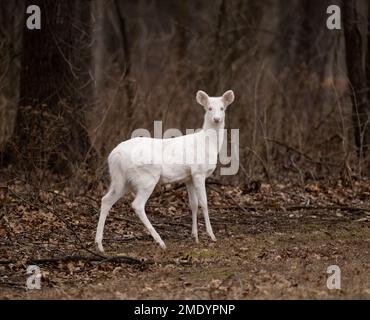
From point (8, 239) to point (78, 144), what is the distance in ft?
12.6

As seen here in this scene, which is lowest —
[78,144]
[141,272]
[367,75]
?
[141,272]

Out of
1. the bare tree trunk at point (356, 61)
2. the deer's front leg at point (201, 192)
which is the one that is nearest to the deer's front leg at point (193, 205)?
the deer's front leg at point (201, 192)

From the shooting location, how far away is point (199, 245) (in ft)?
35.3

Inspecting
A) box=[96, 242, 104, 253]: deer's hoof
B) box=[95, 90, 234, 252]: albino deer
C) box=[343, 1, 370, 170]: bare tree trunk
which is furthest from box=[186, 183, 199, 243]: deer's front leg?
box=[343, 1, 370, 170]: bare tree trunk

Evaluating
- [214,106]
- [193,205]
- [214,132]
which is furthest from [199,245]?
[214,106]

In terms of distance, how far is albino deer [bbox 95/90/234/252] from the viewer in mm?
10453

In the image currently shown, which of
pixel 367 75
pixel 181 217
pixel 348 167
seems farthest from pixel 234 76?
pixel 181 217

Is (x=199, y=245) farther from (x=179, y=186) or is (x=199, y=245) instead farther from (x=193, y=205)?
(x=179, y=186)

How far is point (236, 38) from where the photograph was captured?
67.6 ft

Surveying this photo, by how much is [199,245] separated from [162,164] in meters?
1.12

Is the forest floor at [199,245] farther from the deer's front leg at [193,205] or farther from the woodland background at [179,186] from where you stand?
the deer's front leg at [193,205]

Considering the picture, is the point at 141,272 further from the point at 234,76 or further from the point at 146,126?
the point at 234,76

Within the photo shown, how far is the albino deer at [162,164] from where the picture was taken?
10453 millimetres

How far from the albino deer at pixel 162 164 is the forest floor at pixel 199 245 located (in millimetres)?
531
